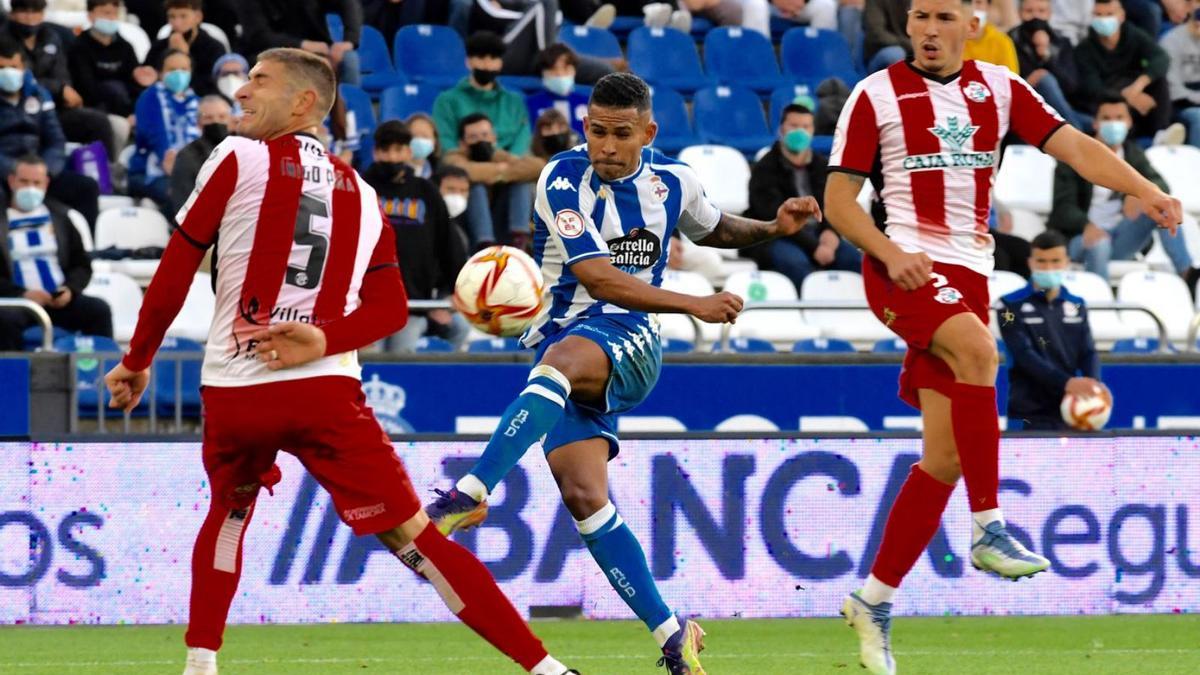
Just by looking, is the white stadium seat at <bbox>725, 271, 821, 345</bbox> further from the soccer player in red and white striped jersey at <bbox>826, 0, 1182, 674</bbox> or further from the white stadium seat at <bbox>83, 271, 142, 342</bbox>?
the soccer player in red and white striped jersey at <bbox>826, 0, 1182, 674</bbox>

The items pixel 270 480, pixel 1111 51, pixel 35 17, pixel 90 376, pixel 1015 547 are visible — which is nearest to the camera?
pixel 270 480

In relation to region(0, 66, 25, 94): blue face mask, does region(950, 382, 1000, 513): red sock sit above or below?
above

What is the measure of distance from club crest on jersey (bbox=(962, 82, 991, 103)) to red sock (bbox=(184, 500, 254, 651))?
277 centimetres

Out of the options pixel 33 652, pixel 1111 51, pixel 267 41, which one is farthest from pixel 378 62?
pixel 33 652

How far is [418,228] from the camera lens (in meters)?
12.3

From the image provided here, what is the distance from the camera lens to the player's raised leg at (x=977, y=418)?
6512 millimetres

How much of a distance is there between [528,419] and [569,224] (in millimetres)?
684

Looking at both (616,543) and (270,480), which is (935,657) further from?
(270,480)

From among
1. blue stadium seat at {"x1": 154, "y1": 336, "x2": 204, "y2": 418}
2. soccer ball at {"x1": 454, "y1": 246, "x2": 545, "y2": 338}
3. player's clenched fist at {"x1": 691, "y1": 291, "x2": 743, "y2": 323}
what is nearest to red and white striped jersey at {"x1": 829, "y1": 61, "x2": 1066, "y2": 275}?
player's clenched fist at {"x1": 691, "y1": 291, "x2": 743, "y2": 323}

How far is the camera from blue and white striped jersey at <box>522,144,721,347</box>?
6637 millimetres

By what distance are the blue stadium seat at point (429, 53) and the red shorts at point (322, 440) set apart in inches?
391

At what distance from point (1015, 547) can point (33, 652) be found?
14.4ft

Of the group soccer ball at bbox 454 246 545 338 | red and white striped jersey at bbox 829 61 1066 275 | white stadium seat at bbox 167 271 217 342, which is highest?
red and white striped jersey at bbox 829 61 1066 275

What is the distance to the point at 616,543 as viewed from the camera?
661cm
